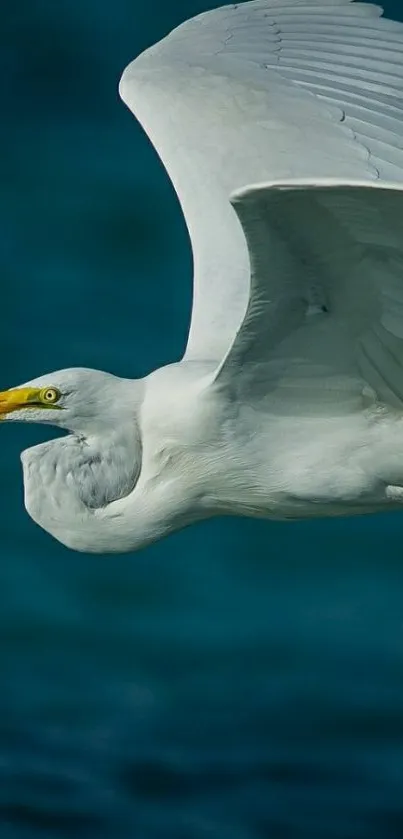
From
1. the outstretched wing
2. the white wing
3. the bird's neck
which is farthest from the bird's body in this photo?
the white wing

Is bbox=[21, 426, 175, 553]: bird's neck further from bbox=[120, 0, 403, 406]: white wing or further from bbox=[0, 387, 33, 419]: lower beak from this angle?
bbox=[120, 0, 403, 406]: white wing

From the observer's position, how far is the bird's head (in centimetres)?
692

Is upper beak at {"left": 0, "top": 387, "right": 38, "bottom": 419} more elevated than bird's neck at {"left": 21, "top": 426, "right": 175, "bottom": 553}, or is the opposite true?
upper beak at {"left": 0, "top": 387, "right": 38, "bottom": 419}

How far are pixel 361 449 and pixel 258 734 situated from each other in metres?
2.58

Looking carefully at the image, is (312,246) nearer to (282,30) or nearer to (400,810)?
(282,30)

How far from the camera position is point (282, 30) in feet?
27.2

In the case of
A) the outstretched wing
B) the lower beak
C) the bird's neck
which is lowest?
the bird's neck

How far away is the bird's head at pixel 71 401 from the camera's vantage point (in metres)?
6.92

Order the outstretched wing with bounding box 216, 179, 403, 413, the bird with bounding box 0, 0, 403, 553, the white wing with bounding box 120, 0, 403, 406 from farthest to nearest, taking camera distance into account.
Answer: the white wing with bounding box 120, 0, 403, 406 → the bird with bounding box 0, 0, 403, 553 → the outstretched wing with bounding box 216, 179, 403, 413

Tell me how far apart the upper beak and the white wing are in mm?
696

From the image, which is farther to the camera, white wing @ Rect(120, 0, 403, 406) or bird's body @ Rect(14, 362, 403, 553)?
white wing @ Rect(120, 0, 403, 406)

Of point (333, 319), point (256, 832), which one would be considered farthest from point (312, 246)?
point (256, 832)

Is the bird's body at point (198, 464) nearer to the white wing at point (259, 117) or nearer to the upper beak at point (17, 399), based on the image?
the upper beak at point (17, 399)

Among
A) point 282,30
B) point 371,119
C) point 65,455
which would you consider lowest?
point 65,455
